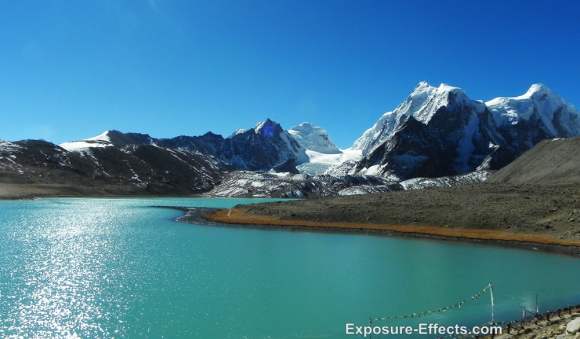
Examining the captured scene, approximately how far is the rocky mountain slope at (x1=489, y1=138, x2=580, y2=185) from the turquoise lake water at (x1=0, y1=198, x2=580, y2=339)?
272 feet

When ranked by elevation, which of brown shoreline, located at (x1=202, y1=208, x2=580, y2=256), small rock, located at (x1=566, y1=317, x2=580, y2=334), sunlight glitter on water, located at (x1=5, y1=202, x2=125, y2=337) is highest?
brown shoreline, located at (x1=202, y1=208, x2=580, y2=256)

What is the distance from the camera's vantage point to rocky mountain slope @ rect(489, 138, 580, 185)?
139875mm

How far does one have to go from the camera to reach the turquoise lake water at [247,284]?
32531mm

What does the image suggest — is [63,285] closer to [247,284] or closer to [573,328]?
[247,284]

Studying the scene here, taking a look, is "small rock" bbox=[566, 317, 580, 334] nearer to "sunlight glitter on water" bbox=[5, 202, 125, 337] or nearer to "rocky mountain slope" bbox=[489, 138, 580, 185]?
"sunlight glitter on water" bbox=[5, 202, 125, 337]

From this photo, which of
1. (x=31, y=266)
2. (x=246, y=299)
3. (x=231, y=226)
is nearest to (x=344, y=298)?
(x=246, y=299)

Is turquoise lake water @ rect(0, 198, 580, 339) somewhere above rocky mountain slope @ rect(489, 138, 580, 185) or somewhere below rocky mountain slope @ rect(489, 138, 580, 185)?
below

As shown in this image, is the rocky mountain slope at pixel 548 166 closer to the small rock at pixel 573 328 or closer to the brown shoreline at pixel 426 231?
the brown shoreline at pixel 426 231

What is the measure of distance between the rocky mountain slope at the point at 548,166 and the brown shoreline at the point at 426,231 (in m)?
60.6

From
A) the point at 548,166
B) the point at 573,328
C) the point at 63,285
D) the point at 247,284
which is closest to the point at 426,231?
the point at 247,284

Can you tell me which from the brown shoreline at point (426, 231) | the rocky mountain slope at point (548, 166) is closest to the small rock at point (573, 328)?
the brown shoreline at point (426, 231)

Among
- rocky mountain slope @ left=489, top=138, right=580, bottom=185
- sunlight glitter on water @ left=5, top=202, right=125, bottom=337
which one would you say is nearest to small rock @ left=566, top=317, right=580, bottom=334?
sunlight glitter on water @ left=5, top=202, right=125, bottom=337

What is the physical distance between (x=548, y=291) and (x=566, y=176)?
365 feet

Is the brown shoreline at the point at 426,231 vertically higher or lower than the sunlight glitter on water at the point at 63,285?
higher
